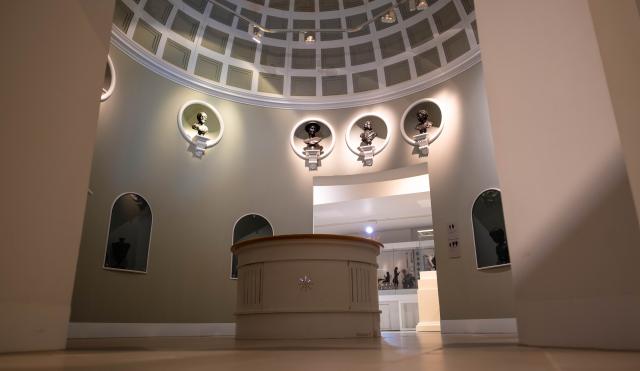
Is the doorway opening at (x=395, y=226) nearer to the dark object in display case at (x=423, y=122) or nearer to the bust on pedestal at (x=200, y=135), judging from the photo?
the dark object in display case at (x=423, y=122)

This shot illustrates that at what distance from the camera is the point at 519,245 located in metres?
3.99

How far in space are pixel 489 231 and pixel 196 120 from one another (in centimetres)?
859

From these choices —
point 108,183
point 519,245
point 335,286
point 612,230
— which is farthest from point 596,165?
point 108,183

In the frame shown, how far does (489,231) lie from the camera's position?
10.8 m

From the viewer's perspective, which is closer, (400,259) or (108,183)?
(108,183)

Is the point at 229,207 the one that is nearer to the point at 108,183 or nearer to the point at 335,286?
the point at 108,183

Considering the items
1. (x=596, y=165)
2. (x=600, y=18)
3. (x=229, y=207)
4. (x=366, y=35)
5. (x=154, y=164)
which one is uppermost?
(x=366, y=35)

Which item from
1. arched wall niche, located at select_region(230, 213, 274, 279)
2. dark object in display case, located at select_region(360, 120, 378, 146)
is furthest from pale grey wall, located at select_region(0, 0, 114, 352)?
dark object in display case, located at select_region(360, 120, 378, 146)

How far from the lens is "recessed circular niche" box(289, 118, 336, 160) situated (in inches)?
554

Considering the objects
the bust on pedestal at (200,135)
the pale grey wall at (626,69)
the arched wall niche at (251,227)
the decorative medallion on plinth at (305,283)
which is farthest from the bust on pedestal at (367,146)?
the pale grey wall at (626,69)

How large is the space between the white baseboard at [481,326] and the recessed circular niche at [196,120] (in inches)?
323

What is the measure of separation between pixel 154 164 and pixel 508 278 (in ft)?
30.4

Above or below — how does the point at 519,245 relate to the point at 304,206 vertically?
below

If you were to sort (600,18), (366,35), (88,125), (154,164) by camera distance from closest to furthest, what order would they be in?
(600,18), (88,125), (154,164), (366,35)
